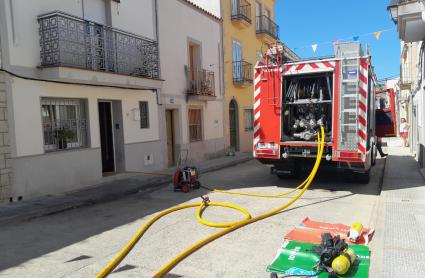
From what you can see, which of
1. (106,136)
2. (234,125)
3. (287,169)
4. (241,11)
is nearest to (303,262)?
(287,169)

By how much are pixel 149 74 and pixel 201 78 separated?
4037 millimetres

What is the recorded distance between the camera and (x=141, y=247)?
5.26m

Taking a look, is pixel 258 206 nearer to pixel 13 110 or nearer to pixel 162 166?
pixel 13 110

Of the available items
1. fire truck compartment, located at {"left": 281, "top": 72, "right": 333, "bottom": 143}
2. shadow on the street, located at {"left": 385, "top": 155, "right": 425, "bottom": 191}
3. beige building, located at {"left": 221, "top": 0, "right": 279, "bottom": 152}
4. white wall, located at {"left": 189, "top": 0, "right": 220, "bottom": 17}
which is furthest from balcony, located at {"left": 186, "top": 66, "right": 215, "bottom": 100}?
shadow on the street, located at {"left": 385, "top": 155, "right": 425, "bottom": 191}

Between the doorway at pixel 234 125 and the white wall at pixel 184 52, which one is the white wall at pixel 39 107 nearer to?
the white wall at pixel 184 52

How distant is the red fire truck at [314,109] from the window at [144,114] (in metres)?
4.93

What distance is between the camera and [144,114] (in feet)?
42.8

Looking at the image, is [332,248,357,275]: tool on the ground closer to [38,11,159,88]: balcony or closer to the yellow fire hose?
the yellow fire hose

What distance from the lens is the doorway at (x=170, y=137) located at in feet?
48.2

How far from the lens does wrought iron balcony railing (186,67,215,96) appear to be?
1545 cm

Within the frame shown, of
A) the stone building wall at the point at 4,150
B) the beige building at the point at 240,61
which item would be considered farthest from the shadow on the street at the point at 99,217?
the beige building at the point at 240,61

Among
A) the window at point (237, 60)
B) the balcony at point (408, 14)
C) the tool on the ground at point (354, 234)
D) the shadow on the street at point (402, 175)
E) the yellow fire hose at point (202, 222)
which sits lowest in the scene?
the shadow on the street at point (402, 175)

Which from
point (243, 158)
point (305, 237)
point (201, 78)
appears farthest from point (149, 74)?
point (305, 237)

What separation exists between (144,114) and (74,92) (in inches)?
132
